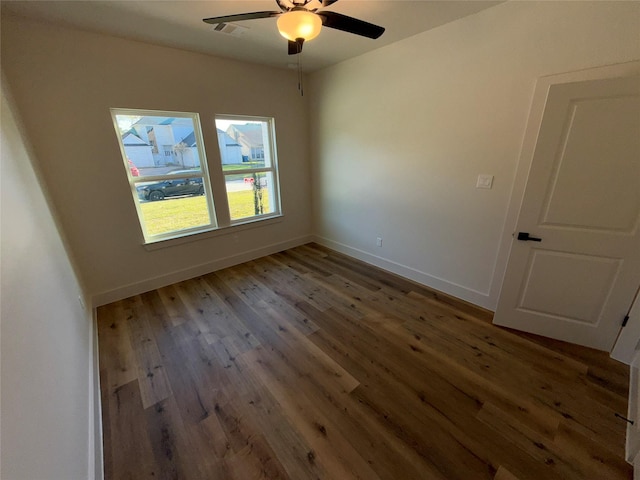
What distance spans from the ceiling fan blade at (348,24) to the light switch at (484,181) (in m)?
1.57

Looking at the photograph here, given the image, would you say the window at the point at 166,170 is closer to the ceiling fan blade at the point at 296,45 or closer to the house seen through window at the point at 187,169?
the house seen through window at the point at 187,169

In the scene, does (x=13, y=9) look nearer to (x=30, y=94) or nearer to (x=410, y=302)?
(x=30, y=94)

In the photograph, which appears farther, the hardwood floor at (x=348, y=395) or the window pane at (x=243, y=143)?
the window pane at (x=243, y=143)

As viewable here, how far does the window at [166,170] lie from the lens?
282cm

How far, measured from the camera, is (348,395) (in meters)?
1.78

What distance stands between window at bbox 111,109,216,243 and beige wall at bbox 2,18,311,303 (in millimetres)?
118

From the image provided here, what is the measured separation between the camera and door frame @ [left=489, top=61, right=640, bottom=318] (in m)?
1.71

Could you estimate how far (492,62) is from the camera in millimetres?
2197

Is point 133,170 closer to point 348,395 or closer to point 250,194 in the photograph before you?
point 250,194

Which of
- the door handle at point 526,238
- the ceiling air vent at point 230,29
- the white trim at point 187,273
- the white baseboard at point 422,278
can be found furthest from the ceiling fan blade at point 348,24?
the white trim at point 187,273

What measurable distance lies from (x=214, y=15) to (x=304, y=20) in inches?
45.8

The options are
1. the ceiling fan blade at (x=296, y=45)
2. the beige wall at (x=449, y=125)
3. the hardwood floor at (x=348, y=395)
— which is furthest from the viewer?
the beige wall at (x=449, y=125)

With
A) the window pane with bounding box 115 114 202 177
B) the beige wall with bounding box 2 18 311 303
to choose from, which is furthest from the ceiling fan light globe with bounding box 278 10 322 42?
the window pane with bounding box 115 114 202 177

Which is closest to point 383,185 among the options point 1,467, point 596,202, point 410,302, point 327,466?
point 410,302
